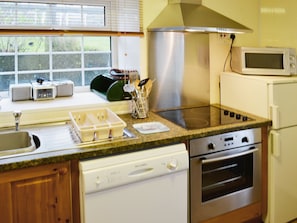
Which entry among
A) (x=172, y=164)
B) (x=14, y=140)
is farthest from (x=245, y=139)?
(x=14, y=140)

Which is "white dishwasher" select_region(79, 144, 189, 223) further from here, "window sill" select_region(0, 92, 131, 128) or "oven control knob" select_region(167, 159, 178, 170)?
"window sill" select_region(0, 92, 131, 128)

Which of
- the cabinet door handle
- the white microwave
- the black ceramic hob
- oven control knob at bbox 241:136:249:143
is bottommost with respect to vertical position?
the cabinet door handle

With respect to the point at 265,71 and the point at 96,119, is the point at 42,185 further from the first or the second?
the point at 265,71

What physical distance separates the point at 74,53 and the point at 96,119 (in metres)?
0.76

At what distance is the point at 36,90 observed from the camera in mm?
2381

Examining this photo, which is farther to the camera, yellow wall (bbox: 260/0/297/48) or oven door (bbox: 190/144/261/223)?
yellow wall (bbox: 260/0/297/48)

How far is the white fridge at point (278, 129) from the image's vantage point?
228 centimetres

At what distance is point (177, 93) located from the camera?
8.84 ft

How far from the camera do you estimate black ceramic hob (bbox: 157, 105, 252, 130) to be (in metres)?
2.22

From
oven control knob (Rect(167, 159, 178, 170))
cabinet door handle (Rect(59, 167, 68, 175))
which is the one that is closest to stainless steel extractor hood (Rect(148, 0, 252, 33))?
oven control knob (Rect(167, 159, 178, 170))

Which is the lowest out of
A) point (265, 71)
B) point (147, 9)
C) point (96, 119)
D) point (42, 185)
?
point (42, 185)

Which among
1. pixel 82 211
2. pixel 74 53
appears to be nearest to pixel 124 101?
pixel 74 53

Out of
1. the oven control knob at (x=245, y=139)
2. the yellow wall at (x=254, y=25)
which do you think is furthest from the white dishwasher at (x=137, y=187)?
the yellow wall at (x=254, y=25)

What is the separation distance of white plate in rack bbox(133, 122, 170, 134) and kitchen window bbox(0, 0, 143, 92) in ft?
2.07
